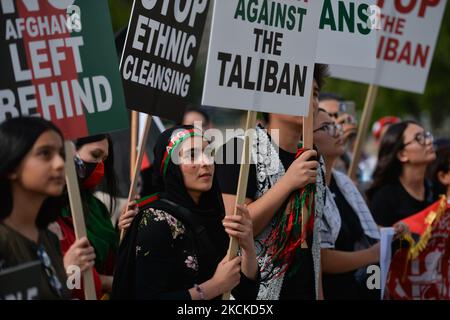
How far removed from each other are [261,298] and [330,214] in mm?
798

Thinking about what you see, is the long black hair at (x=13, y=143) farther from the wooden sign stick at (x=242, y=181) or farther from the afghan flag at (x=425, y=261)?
the afghan flag at (x=425, y=261)

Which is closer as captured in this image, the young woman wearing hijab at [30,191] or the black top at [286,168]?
the young woman wearing hijab at [30,191]

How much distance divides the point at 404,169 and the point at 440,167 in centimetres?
31

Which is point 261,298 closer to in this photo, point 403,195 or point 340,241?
point 340,241

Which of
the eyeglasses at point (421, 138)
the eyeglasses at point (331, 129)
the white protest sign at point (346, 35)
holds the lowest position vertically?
the eyeglasses at point (421, 138)

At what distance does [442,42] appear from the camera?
2419 cm

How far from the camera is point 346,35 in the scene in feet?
14.5

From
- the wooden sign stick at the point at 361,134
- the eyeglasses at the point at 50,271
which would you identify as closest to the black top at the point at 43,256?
the eyeglasses at the point at 50,271

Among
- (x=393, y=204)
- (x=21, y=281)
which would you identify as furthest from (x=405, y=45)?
(x=21, y=281)

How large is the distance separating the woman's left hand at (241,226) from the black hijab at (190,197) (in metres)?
0.23

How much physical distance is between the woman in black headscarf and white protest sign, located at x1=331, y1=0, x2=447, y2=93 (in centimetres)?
281

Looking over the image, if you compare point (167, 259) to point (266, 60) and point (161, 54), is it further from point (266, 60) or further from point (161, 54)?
point (161, 54)

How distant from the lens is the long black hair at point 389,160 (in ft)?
20.1

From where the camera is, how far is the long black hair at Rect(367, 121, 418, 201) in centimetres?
614
